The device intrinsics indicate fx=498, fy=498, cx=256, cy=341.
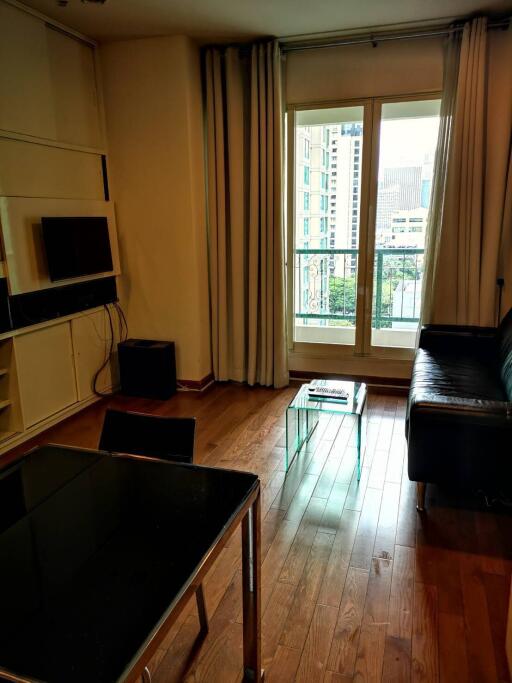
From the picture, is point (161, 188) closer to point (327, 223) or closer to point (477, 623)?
point (327, 223)

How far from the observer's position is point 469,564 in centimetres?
221

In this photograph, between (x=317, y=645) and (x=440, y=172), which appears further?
(x=440, y=172)

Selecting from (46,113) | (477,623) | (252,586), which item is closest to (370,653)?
(477,623)

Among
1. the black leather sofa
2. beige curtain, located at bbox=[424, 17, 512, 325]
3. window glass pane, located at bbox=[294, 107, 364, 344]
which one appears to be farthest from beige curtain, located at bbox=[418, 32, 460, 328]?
the black leather sofa

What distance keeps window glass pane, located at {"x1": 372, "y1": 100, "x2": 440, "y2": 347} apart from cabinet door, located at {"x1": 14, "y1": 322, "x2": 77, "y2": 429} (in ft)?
8.52

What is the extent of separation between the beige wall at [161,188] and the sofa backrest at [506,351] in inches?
93.2

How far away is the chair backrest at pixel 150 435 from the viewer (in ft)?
5.71

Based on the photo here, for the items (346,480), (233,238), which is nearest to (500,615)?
(346,480)

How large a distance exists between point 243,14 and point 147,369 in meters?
2.73

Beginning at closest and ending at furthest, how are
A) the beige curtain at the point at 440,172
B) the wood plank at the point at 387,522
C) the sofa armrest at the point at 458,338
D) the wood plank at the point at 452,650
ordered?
the wood plank at the point at 452,650 < the wood plank at the point at 387,522 < the sofa armrest at the point at 458,338 < the beige curtain at the point at 440,172

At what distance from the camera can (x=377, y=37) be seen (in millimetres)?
3807

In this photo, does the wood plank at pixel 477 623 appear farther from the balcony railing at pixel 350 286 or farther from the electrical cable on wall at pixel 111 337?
the electrical cable on wall at pixel 111 337

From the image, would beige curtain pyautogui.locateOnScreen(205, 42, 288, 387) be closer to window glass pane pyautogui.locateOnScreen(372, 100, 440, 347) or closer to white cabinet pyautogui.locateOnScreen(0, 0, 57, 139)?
window glass pane pyautogui.locateOnScreen(372, 100, 440, 347)

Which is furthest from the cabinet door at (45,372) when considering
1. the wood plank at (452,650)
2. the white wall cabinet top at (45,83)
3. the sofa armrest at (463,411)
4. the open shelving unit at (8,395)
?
the wood plank at (452,650)
